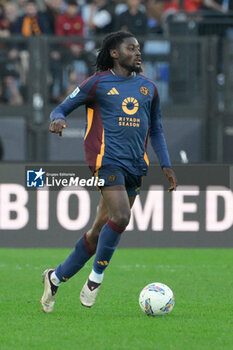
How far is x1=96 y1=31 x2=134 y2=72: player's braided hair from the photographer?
6828mm

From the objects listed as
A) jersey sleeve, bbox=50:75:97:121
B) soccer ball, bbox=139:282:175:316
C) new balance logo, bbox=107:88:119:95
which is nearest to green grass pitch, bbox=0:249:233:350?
soccer ball, bbox=139:282:175:316

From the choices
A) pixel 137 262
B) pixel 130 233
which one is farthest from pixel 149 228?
pixel 137 262

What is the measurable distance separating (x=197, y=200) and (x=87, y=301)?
5.42 metres

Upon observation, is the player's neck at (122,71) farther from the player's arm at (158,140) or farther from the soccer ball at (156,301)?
the soccer ball at (156,301)

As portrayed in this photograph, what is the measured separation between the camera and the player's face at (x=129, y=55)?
675 centimetres

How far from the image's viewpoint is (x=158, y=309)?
22.0 feet

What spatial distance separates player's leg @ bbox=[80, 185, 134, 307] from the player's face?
94 cm

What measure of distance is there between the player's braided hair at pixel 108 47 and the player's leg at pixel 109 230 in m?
1.00

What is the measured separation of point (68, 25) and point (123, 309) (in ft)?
29.8

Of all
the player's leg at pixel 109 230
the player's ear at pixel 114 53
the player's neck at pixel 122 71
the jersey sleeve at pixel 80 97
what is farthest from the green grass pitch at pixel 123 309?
the player's ear at pixel 114 53

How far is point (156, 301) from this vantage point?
22.0 ft

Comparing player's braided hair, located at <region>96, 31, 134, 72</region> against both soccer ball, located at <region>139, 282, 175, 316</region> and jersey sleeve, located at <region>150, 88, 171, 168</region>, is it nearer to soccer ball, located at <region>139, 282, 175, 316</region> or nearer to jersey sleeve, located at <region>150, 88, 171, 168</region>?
jersey sleeve, located at <region>150, 88, 171, 168</region>

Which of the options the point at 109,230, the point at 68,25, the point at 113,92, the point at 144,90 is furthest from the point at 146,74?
the point at 109,230

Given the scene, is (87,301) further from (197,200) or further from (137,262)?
(197,200)
